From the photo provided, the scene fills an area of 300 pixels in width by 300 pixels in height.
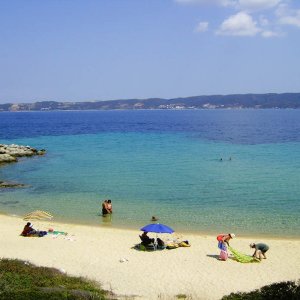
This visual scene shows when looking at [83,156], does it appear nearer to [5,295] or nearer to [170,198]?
[170,198]

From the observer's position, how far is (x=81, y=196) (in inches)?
1406

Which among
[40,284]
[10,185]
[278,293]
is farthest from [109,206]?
[278,293]

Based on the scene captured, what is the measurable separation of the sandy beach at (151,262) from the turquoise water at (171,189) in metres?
3.02

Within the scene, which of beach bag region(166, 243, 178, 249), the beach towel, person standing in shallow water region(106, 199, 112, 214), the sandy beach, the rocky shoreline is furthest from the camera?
the rocky shoreline

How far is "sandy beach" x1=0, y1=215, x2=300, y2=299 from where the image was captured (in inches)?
673

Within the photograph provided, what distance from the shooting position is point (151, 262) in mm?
20359

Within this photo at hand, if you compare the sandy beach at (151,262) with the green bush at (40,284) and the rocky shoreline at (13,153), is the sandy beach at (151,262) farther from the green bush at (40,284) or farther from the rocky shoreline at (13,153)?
the rocky shoreline at (13,153)

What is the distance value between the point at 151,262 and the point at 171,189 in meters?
16.9

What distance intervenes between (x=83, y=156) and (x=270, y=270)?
44.8m

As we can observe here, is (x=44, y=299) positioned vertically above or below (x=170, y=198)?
above

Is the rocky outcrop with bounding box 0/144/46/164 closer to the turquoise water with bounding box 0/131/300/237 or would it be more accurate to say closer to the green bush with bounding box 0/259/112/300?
the turquoise water with bounding box 0/131/300/237

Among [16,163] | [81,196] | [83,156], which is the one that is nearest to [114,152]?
[83,156]

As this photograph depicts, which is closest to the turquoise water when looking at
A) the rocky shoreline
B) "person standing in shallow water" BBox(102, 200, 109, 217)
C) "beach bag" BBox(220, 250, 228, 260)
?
"person standing in shallow water" BBox(102, 200, 109, 217)

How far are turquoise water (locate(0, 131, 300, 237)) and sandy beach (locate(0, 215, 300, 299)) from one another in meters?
3.02
